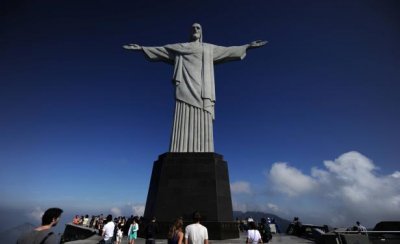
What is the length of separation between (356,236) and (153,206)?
783 centimetres

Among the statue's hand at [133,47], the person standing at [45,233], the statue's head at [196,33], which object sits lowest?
the person standing at [45,233]

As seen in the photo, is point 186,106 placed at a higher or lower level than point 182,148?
higher

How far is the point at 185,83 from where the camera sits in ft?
47.7

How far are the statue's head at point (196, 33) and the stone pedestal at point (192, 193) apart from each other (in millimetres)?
6908

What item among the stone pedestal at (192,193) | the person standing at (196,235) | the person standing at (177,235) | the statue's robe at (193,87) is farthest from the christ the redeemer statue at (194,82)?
the person standing at (196,235)

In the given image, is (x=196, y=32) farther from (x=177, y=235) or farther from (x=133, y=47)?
(x=177, y=235)

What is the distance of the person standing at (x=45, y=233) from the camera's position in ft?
10.5

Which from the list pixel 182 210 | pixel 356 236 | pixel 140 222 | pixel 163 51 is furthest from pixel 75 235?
pixel 356 236

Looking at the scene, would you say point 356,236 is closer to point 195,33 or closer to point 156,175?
point 156,175

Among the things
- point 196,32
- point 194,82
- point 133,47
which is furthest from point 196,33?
point 133,47

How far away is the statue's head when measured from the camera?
15617 millimetres

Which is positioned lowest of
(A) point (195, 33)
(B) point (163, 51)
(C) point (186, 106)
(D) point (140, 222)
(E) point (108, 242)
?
(E) point (108, 242)

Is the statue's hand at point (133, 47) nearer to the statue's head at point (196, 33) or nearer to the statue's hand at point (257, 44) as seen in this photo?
the statue's head at point (196, 33)

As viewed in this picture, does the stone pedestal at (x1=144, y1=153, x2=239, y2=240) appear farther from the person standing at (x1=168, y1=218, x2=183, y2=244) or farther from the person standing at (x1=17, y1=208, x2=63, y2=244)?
the person standing at (x1=17, y1=208, x2=63, y2=244)
